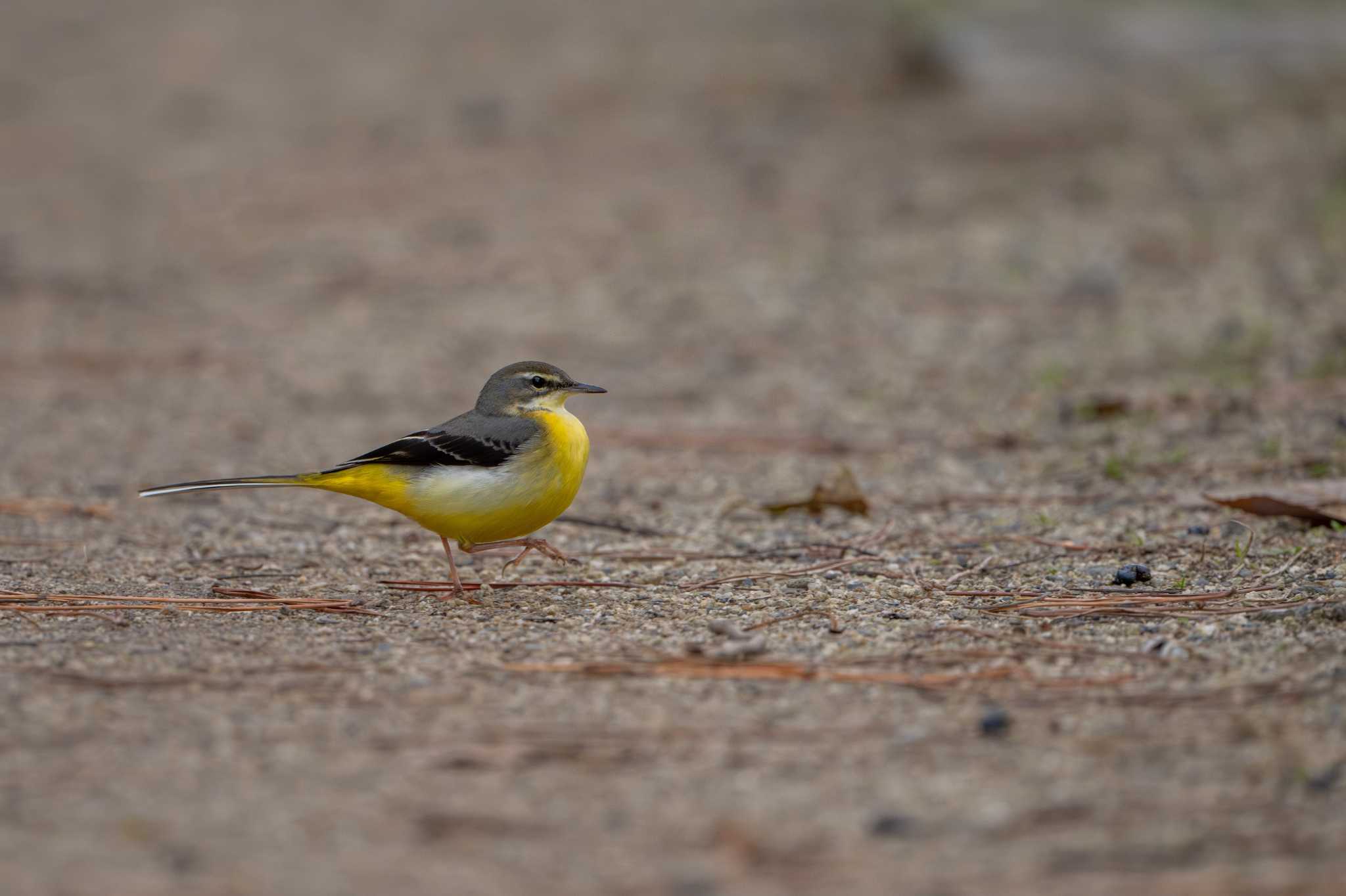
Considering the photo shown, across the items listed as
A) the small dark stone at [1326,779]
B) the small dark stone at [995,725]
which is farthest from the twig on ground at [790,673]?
the small dark stone at [1326,779]

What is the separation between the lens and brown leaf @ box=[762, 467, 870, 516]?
260 inches

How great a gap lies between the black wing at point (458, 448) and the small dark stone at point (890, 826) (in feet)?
8.24

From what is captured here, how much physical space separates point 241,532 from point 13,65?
14.6m

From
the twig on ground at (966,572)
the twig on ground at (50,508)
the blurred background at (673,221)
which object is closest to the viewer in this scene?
the twig on ground at (966,572)

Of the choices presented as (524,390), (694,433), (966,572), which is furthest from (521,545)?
(694,433)

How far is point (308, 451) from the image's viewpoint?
8.38m

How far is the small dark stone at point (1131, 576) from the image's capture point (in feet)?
17.4

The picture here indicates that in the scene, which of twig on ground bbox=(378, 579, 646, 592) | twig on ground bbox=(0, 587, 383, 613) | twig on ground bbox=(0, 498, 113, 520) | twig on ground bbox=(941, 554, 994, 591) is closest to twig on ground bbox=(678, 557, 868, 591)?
twig on ground bbox=(378, 579, 646, 592)

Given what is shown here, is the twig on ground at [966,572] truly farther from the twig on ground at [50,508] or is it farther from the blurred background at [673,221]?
the twig on ground at [50,508]

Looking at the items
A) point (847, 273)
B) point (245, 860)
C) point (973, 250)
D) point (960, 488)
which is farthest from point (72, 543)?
Result: point (973, 250)

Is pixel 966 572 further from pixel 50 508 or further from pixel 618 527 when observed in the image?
pixel 50 508

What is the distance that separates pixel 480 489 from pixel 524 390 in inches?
29.9

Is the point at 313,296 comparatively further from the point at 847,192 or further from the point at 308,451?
the point at 847,192

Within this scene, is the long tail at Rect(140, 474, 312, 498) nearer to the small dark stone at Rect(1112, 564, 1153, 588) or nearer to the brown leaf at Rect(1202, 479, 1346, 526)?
the small dark stone at Rect(1112, 564, 1153, 588)
